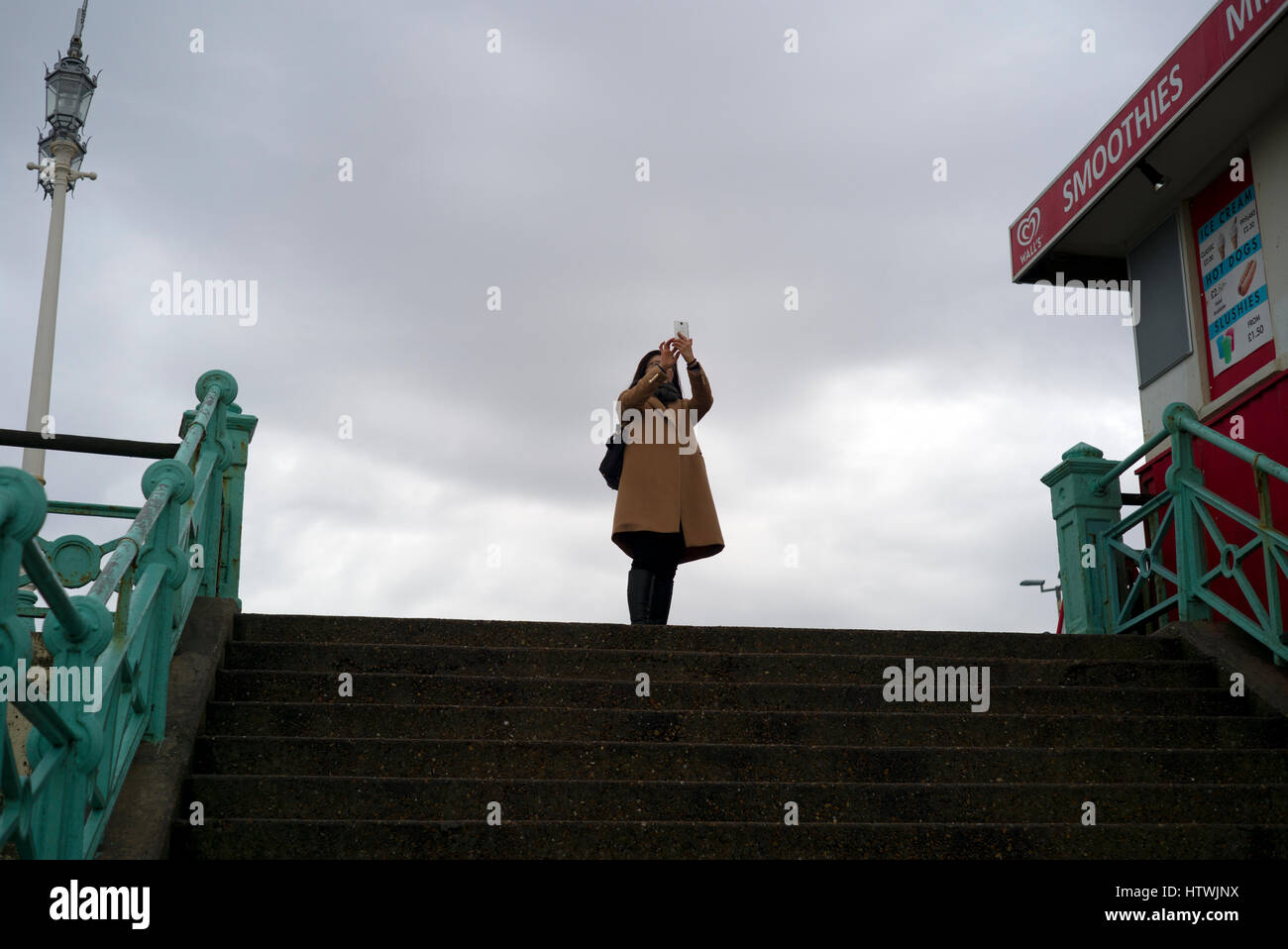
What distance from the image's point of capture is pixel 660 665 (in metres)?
6.22

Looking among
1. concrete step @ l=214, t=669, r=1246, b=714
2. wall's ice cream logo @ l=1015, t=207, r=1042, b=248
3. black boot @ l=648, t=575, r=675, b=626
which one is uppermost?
wall's ice cream logo @ l=1015, t=207, r=1042, b=248

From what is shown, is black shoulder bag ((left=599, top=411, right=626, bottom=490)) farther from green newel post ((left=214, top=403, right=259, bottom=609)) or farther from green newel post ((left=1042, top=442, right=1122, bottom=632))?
green newel post ((left=1042, top=442, right=1122, bottom=632))

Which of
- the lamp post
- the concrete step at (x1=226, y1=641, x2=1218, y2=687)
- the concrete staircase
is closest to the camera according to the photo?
the concrete staircase

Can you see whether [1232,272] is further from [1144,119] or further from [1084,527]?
[1084,527]

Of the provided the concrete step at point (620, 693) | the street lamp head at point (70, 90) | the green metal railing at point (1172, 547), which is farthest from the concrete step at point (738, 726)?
the street lamp head at point (70, 90)

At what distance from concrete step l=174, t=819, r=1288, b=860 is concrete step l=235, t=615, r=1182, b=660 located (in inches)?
69.0

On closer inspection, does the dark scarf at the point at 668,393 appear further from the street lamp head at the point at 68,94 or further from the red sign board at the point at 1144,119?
the street lamp head at the point at 68,94

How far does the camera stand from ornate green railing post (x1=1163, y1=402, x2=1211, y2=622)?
736cm

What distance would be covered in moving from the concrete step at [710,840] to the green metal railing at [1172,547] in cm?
206

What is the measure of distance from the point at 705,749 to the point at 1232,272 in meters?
4.97

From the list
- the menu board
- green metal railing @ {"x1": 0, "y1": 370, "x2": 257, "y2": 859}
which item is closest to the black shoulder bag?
green metal railing @ {"x1": 0, "y1": 370, "x2": 257, "y2": 859}

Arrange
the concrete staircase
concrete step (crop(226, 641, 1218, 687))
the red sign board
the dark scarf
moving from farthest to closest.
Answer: the dark scarf, the red sign board, concrete step (crop(226, 641, 1218, 687)), the concrete staircase

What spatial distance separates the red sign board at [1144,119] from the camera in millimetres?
7188

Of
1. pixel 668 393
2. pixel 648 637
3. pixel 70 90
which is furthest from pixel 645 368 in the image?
pixel 70 90
